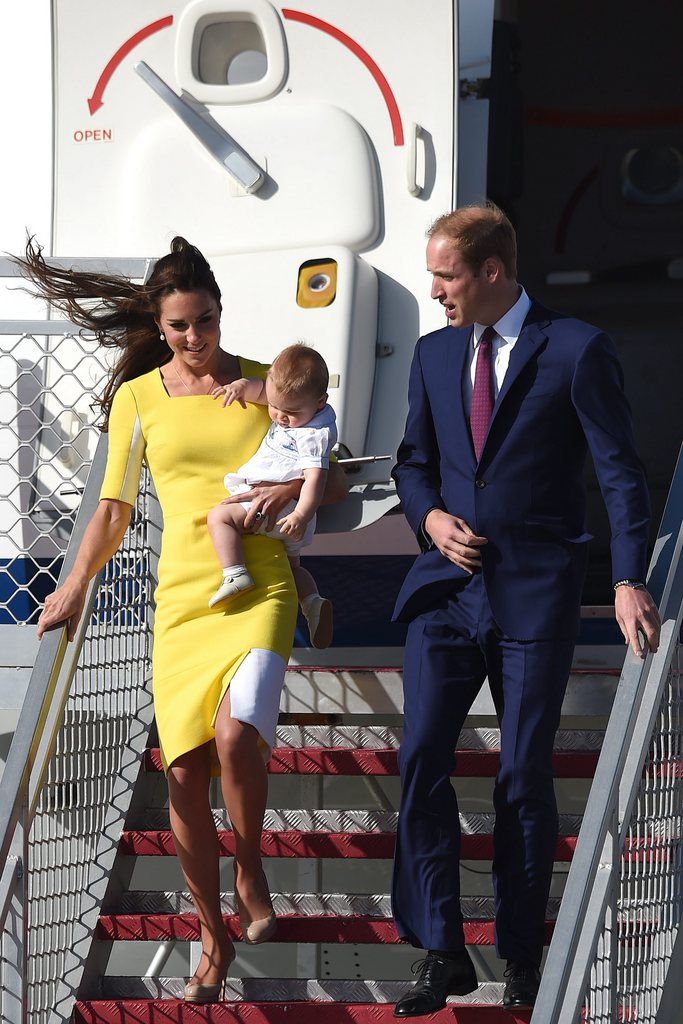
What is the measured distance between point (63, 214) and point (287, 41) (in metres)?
0.96

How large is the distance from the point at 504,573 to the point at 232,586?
61 cm

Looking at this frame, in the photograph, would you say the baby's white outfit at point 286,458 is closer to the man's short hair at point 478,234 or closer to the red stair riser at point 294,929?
the man's short hair at point 478,234

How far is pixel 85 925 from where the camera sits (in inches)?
138

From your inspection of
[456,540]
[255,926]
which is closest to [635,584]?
[456,540]

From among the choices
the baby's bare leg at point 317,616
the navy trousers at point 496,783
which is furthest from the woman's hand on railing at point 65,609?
the navy trousers at point 496,783

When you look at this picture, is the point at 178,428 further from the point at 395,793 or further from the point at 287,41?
the point at 395,793

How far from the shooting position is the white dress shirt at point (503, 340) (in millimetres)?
3088

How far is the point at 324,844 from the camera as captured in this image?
146 inches

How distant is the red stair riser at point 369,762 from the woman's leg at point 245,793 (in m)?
0.80

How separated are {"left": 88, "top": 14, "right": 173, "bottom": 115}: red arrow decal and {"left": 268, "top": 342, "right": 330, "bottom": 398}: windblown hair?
201 centimetres

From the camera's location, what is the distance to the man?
9.72 feet

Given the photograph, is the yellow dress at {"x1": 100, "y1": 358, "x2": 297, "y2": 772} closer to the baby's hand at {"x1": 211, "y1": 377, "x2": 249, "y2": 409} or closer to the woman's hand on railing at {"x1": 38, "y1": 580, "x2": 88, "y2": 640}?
the baby's hand at {"x1": 211, "y1": 377, "x2": 249, "y2": 409}

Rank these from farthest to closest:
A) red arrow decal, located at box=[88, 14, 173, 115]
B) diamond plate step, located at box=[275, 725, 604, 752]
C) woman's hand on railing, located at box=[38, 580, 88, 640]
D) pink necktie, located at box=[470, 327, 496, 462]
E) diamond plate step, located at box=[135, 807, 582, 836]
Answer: red arrow decal, located at box=[88, 14, 173, 115] < diamond plate step, located at box=[275, 725, 604, 752] < diamond plate step, located at box=[135, 807, 582, 836] < woman's hand on railing, located at box=[38, 580, 88, 640] < pink necktie, located at box=[470, 327, 496, 462]

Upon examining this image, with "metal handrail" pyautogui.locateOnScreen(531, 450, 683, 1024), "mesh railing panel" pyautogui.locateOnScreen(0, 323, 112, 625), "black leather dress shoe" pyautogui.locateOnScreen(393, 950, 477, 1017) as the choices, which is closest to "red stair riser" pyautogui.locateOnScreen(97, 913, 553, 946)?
"black leather dress shoe" pyautogui.locateOnScreen(393, 950, 477, 1017)
